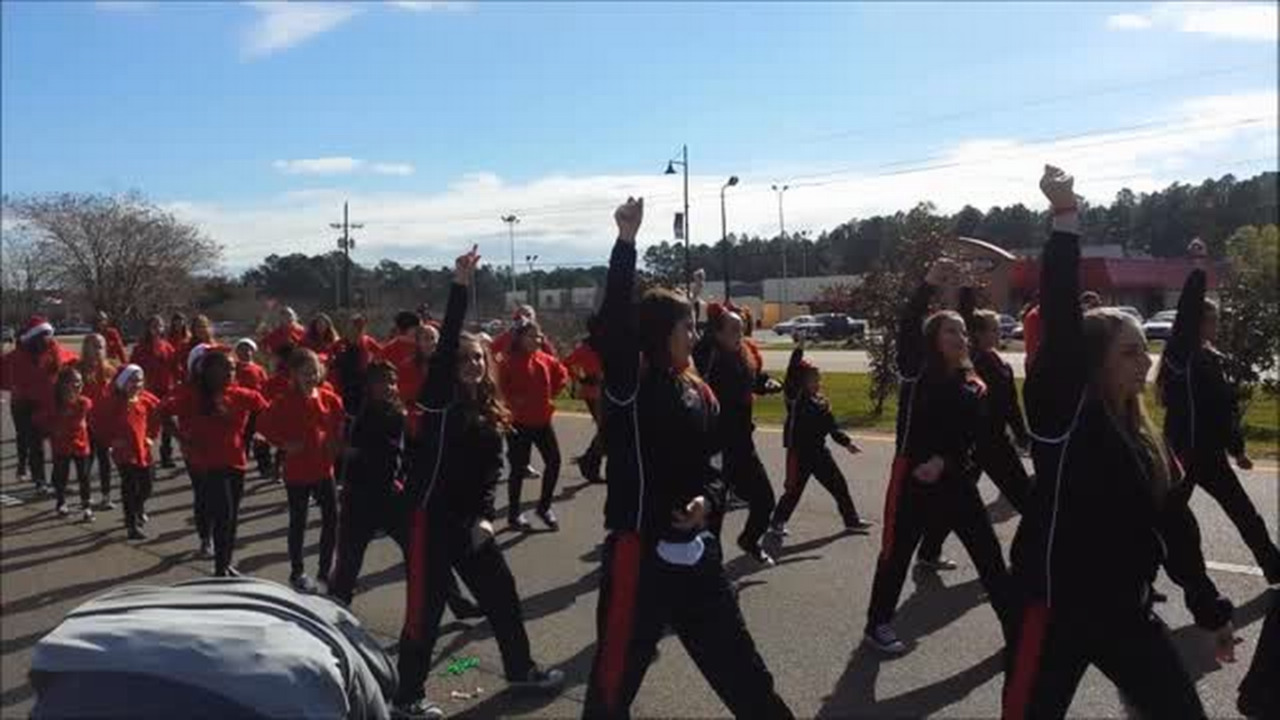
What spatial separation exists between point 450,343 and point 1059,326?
109 inches

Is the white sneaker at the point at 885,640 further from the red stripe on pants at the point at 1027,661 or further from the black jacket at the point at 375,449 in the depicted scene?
the black jacket at the point at 375,449

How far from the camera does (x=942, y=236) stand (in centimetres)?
1432

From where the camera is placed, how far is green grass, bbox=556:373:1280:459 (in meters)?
14.4

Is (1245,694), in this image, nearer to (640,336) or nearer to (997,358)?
(640,336)

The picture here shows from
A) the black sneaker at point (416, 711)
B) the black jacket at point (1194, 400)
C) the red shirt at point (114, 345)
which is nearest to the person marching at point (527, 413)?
the black sneaker at point (416, 711)

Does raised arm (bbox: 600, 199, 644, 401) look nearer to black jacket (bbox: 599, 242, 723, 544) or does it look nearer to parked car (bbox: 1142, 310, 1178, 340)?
black jacket (bbox: 599, 242, 723, 544)

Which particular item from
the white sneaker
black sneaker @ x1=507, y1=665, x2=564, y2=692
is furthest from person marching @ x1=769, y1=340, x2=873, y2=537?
black sneaker @ x1=507, y1=665, x2=564, y2=692

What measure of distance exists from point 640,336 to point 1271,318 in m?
12.6

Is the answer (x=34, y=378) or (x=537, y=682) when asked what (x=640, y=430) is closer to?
(x=537, y=682)

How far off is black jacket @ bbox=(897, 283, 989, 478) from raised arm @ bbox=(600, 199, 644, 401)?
2.13 metres

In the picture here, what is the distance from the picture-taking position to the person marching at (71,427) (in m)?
12.3

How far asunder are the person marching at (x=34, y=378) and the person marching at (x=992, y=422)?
961 centimetres

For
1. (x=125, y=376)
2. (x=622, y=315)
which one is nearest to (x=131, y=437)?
(x=125, y=376)

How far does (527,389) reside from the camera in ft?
36.1
